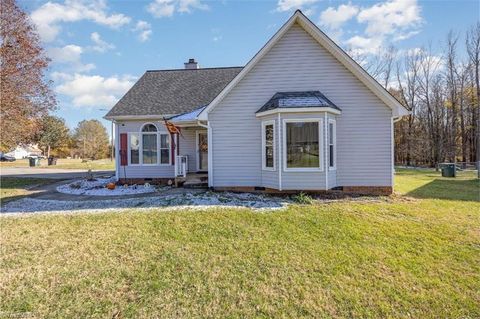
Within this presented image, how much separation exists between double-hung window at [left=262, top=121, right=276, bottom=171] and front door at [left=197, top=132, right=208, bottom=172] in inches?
177

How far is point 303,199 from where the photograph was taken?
30.0 feet

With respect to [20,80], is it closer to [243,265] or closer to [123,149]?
[123,149]

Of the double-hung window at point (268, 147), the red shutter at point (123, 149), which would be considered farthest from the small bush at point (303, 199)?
the red shutter at point (123, 149)

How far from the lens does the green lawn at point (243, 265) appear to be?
13.9 feet

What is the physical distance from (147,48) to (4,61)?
298 inches

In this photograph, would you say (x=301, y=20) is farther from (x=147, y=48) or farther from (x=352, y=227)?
(x=147, y=48)

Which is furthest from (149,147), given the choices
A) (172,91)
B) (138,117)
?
(172,91)

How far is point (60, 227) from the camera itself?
23.5 feet

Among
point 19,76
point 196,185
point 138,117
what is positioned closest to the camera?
point 196,185

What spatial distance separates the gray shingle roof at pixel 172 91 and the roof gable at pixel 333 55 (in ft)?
16.5

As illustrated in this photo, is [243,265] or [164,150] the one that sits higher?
[164,150]

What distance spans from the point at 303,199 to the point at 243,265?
442cm

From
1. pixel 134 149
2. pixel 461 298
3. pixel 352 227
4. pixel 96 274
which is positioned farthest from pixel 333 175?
pixel 134 149

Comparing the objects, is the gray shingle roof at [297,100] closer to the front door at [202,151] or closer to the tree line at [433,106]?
the front door at [202,151]
